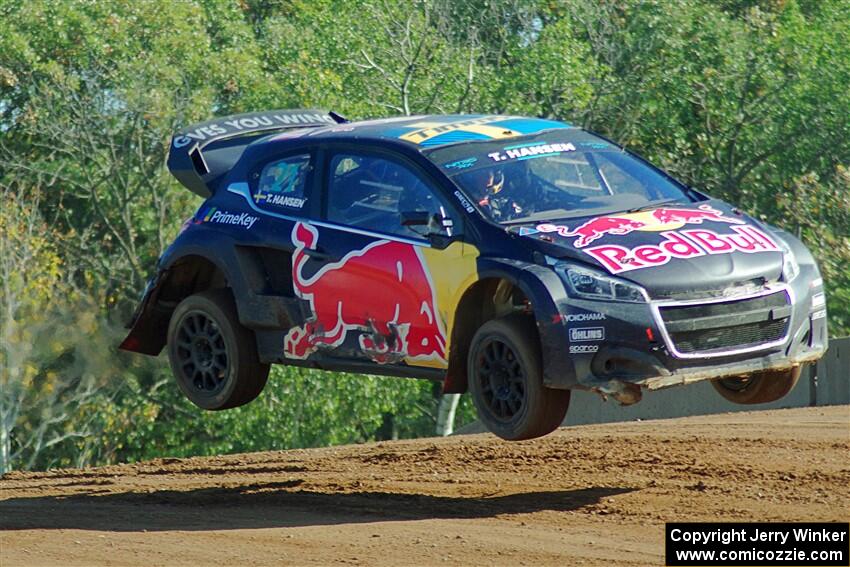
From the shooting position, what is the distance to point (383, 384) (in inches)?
1153

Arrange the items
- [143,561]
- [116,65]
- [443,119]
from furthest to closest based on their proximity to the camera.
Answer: [116,65], [443,119], [143,561]

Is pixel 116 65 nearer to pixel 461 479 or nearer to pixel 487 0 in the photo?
pixel 487 0

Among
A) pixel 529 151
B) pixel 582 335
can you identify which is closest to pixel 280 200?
pixel 529 151

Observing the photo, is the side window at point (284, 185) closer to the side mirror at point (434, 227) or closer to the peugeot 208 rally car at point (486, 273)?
the peugeot 208 rally car at point (486, 273)

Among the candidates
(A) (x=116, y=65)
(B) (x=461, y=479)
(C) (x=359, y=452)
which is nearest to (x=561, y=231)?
(B) (x=461, y=479)

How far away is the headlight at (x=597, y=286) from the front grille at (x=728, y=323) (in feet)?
0.56

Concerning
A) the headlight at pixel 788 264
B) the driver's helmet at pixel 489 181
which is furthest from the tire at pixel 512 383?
the headlight at pixel 788 264

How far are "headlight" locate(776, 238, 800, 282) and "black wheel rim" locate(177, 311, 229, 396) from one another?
3587 mm

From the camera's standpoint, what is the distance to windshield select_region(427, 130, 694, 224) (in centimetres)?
873

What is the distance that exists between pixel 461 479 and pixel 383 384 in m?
18.9

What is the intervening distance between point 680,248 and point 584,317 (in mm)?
675

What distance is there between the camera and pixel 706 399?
16875 millimetres
